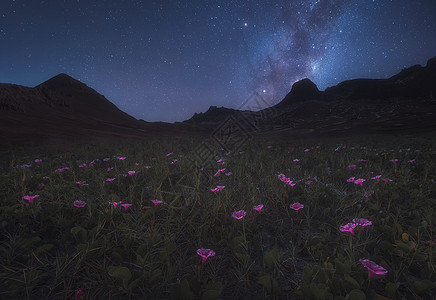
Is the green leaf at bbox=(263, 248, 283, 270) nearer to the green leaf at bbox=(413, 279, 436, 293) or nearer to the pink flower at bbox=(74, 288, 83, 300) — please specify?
the green leaf at bbox=(413, 279, 436, 293)

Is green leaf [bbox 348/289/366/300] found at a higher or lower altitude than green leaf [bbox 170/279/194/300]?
lower

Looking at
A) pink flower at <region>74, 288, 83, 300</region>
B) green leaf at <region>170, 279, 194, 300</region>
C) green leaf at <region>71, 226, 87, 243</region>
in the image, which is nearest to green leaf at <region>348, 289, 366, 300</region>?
green leaf at <region>170, 279, 194, 300</region>

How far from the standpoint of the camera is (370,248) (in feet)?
5.07

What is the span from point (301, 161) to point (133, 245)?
14.3 ft

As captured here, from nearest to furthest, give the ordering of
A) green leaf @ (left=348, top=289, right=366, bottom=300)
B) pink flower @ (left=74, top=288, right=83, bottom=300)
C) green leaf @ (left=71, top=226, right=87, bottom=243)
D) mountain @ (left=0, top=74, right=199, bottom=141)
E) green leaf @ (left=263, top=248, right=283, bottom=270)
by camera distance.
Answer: green leaf @ (left=348, top=289, right=366, bottom=300) < pink flower @ (left=74, top=288, right=83, bottom=300) < green leaf @ (left=263, top=248, right=283, bottom=270) < green leaf @ (left=71, top=226, right=87, bottom=243) < mountain @ (left=0, top=74, right=199, bottom=141)

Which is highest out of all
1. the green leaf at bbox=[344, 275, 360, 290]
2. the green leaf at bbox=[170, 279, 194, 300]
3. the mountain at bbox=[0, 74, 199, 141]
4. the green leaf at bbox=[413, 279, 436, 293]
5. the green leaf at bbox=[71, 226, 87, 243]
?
the mountain at bbox=[0, 74, 199, 141]

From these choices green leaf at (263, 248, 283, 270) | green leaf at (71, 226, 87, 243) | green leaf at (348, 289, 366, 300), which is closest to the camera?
green leaf at (348, 289, 366, 300)

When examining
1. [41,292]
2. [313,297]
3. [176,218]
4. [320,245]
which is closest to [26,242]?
[41,292]

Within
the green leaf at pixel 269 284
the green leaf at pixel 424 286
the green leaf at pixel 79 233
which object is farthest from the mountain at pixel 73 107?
the green leaf at pixel 424 286

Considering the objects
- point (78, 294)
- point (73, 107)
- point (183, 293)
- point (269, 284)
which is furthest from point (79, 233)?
point (73, 107)

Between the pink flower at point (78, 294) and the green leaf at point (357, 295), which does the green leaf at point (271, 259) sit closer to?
the green leaf at point (357, 295)

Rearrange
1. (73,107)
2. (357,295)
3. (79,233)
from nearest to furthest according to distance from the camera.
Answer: (357,295)
(79,233)
(73,107)

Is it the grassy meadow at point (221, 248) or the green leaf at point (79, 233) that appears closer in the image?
the grassy meadow at point (221, 248)

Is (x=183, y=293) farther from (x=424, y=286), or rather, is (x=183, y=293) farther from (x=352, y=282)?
(x=424, y=286)
